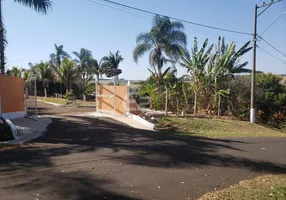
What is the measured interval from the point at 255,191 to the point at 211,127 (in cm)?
1076

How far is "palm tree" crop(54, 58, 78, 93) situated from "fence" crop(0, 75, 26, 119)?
73.7ft

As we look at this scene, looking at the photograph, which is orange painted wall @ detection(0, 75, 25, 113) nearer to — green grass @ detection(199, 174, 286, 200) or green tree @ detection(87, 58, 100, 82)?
green grass @ detection(199, 174, 286, 200)

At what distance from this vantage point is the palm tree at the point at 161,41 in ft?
91.0

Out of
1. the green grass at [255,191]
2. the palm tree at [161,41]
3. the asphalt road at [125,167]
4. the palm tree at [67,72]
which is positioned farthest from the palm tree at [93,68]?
the green grass at [255,191]

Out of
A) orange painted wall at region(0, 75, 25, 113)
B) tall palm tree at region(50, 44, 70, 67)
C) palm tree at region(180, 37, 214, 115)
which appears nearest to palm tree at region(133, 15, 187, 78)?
palm tree at region(180, 37, 214, 115)

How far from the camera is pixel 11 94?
44.5 feet

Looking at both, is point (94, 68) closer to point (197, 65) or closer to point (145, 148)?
point (197, 65)

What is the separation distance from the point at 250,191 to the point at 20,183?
159 inches

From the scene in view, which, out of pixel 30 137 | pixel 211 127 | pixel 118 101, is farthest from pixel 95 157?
pixel 118 101

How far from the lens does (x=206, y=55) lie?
2109 cm

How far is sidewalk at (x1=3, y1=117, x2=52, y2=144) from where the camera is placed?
9922 millimetres

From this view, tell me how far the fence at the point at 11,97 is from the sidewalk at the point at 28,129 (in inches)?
20.6

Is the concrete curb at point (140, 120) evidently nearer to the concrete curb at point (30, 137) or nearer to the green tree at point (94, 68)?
the concrete curb at point (30, 137)

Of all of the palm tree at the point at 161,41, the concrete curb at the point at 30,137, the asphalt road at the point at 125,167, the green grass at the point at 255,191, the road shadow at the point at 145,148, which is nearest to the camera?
the green grass at the point at 255,191
